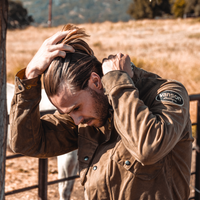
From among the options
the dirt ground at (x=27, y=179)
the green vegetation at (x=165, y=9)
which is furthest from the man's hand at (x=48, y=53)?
the green vegetation at (x=165, y=9)

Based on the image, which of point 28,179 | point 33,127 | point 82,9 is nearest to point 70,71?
point 33,127

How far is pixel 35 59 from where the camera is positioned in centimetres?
162

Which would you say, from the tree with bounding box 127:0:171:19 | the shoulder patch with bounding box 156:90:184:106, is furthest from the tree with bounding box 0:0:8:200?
the tree with bounding box 127:0:171:19

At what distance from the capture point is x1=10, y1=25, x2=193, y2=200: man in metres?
1.32

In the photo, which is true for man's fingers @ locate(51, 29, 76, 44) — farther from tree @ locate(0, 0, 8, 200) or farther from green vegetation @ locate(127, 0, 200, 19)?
green vegetation @ locate(127, 0, 200, 19)

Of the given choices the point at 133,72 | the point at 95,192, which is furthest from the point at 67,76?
the point at 95,192

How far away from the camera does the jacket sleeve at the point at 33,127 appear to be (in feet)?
5.50

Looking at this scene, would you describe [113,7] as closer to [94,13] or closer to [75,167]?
[94,13]

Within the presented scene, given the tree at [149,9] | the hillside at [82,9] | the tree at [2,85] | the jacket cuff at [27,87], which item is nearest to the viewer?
the jacket cuff at [27,87]

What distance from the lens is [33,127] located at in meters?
1.72

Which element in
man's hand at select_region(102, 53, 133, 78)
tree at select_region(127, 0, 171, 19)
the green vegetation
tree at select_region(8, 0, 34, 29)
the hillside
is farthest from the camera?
the hillside

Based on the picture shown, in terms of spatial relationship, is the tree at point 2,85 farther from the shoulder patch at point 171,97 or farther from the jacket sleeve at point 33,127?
the shoulder patch at point 171,97

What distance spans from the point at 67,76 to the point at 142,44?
2001 centimetres

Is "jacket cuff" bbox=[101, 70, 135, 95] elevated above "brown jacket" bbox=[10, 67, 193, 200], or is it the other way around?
"jacket cuff" bbox=[101, 70, 135, 95]
